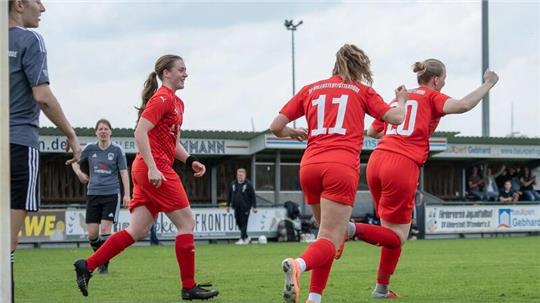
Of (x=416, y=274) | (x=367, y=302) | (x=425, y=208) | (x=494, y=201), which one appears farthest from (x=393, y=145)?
(x=494, y=201)

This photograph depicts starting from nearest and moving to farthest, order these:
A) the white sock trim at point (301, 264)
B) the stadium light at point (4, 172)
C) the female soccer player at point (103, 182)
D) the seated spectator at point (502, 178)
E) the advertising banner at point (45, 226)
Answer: the stadium light at point (4, 172)
the white sock trim at point (301, 264)
the female soccer player at point (103, 182)
the advertising banner at point (45, 226)
the seated spectator at point (502, 178)

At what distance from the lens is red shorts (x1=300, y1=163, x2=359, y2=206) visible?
7551 mm

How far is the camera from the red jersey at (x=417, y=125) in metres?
9.40

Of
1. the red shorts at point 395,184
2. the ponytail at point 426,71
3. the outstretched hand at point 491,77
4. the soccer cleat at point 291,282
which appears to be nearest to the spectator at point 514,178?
the ponytail at point 426,71

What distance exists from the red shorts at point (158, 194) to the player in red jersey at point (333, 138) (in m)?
1.76

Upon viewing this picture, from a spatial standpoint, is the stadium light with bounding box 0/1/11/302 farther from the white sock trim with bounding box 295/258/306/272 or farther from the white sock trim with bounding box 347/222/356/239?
the white sock trim with bounding box 347/222/356/239

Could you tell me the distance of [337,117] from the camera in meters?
7.71

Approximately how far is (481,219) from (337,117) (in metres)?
26.7

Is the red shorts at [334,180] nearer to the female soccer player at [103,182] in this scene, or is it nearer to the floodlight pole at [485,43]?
the female soccer player at [103,182]

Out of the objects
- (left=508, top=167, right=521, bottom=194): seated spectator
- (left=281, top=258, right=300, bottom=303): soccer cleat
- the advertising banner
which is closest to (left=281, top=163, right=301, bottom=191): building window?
(left=508, top=167, right=521, bottom=194): seated spectator

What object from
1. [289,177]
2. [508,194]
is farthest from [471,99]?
[508,194]

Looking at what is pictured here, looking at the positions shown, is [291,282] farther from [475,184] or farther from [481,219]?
[475,184]

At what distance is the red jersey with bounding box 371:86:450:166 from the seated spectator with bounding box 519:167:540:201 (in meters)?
28.3

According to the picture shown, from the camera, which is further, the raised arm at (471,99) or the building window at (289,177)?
the building window at (289,177)
